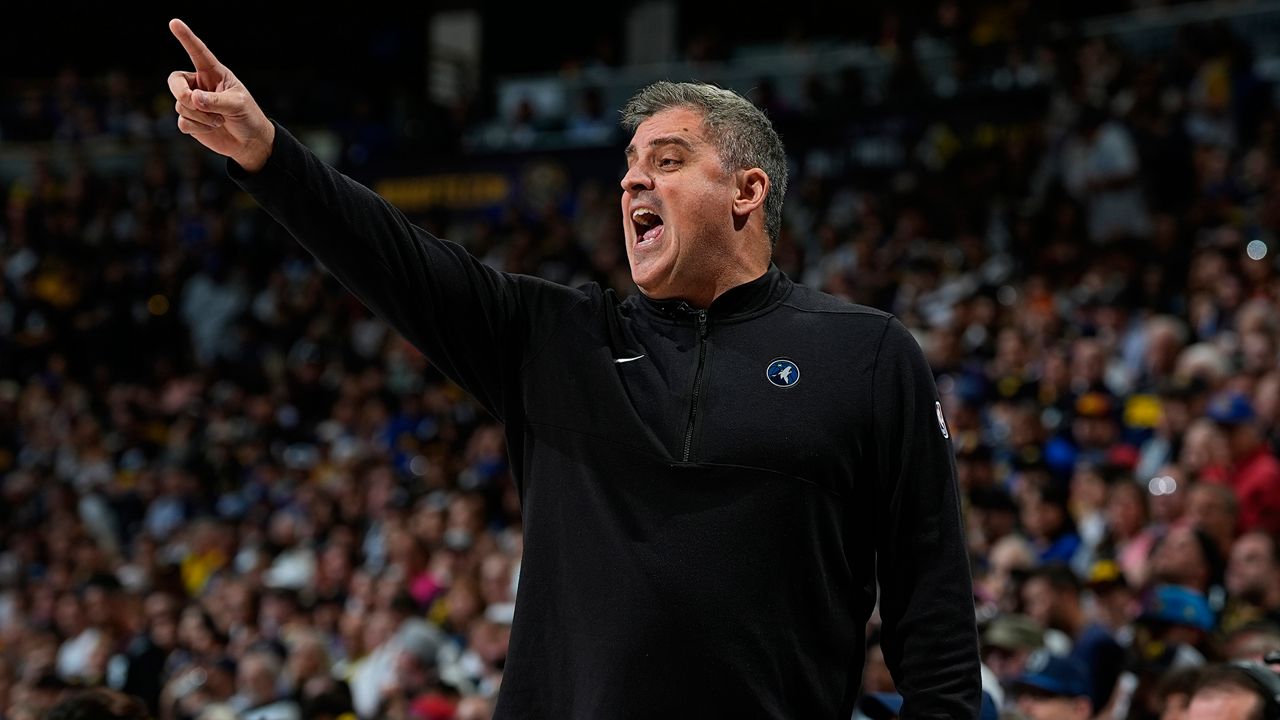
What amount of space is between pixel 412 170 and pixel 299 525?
5.38 metres

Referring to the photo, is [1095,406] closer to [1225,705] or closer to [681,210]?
[1225,705]

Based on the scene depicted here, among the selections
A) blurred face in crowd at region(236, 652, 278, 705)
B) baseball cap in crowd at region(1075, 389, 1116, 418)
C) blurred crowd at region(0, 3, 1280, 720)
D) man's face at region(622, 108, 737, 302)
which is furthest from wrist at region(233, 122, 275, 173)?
baseball cap in crowd at region(1075, 389, 1116, 418)

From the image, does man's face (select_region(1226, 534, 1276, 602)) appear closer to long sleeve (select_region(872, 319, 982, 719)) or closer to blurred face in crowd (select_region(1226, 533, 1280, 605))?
blurred face in crowd (select_region(1226, 533, 1280, 605))

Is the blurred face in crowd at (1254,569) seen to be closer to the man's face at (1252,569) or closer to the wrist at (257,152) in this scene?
the man's face at (1252,569)

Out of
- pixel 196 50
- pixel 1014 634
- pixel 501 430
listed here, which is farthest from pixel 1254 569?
pixel 501 430

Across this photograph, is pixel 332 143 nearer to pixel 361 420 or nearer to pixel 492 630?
pixel 361 420

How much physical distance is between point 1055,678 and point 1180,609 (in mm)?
659

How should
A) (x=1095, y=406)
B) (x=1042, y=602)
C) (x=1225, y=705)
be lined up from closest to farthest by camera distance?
(x=1225, y=705) → (x=1042, y=602) → (x=1095, y=406)

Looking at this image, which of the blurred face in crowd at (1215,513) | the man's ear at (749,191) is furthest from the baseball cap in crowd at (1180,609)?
the man's ear at (749,191)

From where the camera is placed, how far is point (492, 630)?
6477 mm

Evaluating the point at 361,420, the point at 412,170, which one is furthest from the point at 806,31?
the point at 361,420

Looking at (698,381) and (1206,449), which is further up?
(698,381)

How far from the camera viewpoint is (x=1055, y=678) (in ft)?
14.3

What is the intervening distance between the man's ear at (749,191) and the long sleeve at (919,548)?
28 centimetres
